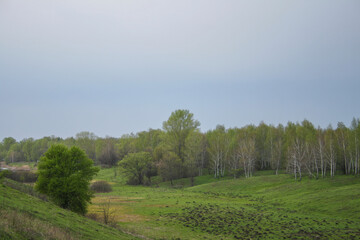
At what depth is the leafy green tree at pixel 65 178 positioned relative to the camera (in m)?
33.2

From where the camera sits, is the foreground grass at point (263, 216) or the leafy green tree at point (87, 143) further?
the leafy green tree at point (87, 143)

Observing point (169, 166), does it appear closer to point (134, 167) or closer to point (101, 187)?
point (134, 167)

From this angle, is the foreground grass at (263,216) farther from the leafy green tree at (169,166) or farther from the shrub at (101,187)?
the leafy green tree at (169,166)

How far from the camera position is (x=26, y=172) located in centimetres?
7600

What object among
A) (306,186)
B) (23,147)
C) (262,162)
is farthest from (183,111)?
(23,147)

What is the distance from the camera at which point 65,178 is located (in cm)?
3416

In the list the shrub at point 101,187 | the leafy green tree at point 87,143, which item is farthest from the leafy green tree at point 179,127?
the leafy green tree at point 87,143

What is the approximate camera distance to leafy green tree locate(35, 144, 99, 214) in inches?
1308

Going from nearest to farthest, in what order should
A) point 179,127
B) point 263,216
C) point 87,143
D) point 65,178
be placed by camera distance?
point 65,178, point 263,216, point 179,127, point 87,143

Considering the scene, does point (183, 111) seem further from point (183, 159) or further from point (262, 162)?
point (262, 162)

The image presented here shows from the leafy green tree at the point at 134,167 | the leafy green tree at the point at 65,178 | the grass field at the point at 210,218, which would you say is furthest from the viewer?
the leafy green tree at the point at 134,167

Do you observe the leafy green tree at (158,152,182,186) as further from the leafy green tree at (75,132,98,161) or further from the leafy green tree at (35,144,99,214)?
the leafy green tree at (75,132,98,161)

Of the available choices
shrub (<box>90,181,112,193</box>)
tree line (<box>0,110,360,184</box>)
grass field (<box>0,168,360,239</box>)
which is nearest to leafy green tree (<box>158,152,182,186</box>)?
tree line (<box>0,110,360,184</box>)

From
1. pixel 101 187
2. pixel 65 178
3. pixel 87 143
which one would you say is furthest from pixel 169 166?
pixel 87 143
